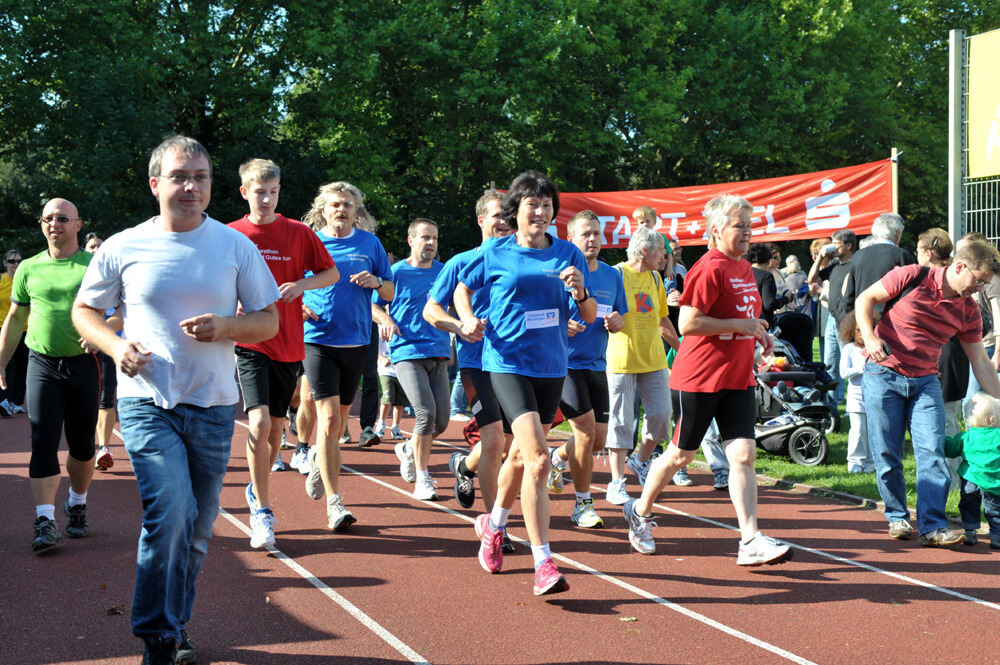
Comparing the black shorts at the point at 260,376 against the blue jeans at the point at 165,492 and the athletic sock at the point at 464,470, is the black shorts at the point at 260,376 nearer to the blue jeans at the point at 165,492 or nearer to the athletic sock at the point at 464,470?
the athletic sock at the point at 464,470

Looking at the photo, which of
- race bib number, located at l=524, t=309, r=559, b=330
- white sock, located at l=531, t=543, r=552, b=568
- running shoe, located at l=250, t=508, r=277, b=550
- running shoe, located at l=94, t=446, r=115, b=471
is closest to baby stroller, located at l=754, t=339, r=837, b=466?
race bib number, located at l=524, t=309, r=559, b=330

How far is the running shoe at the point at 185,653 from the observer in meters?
4.24

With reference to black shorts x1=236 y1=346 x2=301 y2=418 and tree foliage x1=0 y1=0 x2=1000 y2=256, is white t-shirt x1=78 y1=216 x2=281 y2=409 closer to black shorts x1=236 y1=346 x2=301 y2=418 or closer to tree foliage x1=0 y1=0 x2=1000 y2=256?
black shorts x1=236 y1=346 x2=301 y2=418

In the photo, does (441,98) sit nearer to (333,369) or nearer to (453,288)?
(333,369)

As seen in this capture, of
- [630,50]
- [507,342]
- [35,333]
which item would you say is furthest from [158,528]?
[630,50]

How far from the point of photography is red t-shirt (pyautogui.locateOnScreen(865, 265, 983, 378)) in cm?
664

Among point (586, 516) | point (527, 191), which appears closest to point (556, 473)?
point (586, 516)

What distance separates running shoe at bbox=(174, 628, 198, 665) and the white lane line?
0.84 m

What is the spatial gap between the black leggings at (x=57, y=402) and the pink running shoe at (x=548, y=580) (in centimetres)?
304

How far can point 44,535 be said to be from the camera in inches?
245

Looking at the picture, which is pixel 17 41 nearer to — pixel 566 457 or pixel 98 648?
pixel 566 457

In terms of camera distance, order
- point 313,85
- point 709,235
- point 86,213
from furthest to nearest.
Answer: point 313,85
point 86,213
point 709,235

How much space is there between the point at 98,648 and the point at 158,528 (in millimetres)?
1060

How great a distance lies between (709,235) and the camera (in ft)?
20.4
